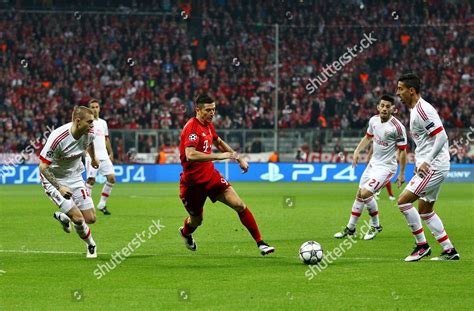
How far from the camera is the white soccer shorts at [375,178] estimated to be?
15.7 meters

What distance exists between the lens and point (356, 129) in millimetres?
39406

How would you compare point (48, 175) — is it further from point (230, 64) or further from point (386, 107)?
point (230, 64)

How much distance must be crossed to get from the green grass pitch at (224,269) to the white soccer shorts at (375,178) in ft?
2.97

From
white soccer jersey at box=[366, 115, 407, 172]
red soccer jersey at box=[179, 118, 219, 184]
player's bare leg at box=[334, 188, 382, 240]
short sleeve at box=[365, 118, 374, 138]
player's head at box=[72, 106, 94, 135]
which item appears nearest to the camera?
player's head at box=[72, 106, 94, 135]

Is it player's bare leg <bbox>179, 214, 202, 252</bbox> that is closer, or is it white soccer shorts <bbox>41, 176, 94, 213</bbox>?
white soccer shorts <bbox>41, 176, 94, 213</bbox>

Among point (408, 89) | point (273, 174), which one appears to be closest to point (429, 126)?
point (408, 89)

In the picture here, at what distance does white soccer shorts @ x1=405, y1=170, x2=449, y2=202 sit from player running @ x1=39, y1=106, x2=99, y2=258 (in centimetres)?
433

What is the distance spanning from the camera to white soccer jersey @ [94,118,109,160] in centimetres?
2080

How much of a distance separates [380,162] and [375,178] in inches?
16.4

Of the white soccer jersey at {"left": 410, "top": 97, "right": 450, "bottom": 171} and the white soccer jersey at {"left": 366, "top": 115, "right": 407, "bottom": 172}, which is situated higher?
the white soccer jersey at {"left": 410, "top": 97, "right": 450, "bottom": 171}

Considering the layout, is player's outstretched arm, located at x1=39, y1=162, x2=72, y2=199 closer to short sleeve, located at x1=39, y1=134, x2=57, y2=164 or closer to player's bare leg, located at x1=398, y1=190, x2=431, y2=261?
short sleeve, located at x1=39, y1=134, x2=57, y2=164

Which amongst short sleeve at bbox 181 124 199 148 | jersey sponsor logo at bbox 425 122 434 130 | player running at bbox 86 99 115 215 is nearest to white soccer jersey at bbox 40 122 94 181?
short sleeve at bbox 181 124 199 148

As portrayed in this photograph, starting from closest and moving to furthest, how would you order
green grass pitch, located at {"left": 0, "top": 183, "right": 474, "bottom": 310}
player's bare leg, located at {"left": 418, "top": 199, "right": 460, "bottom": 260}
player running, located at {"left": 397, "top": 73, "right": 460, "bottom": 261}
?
1. green grass pitch, located at {"left": 0, "top": 183, "right": 474, "bottom": 310}
2. player running, located at {"left": 397, "top": 73, "right": 460, "bottom": 261}
3. player's bare leg, located at {"left": 418, "top": 199, "right": 460, "bottom": 260}

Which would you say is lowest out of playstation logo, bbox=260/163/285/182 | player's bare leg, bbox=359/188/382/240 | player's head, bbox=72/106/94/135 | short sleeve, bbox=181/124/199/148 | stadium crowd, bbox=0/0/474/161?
playstation logo, bbox=260/163/285/182
